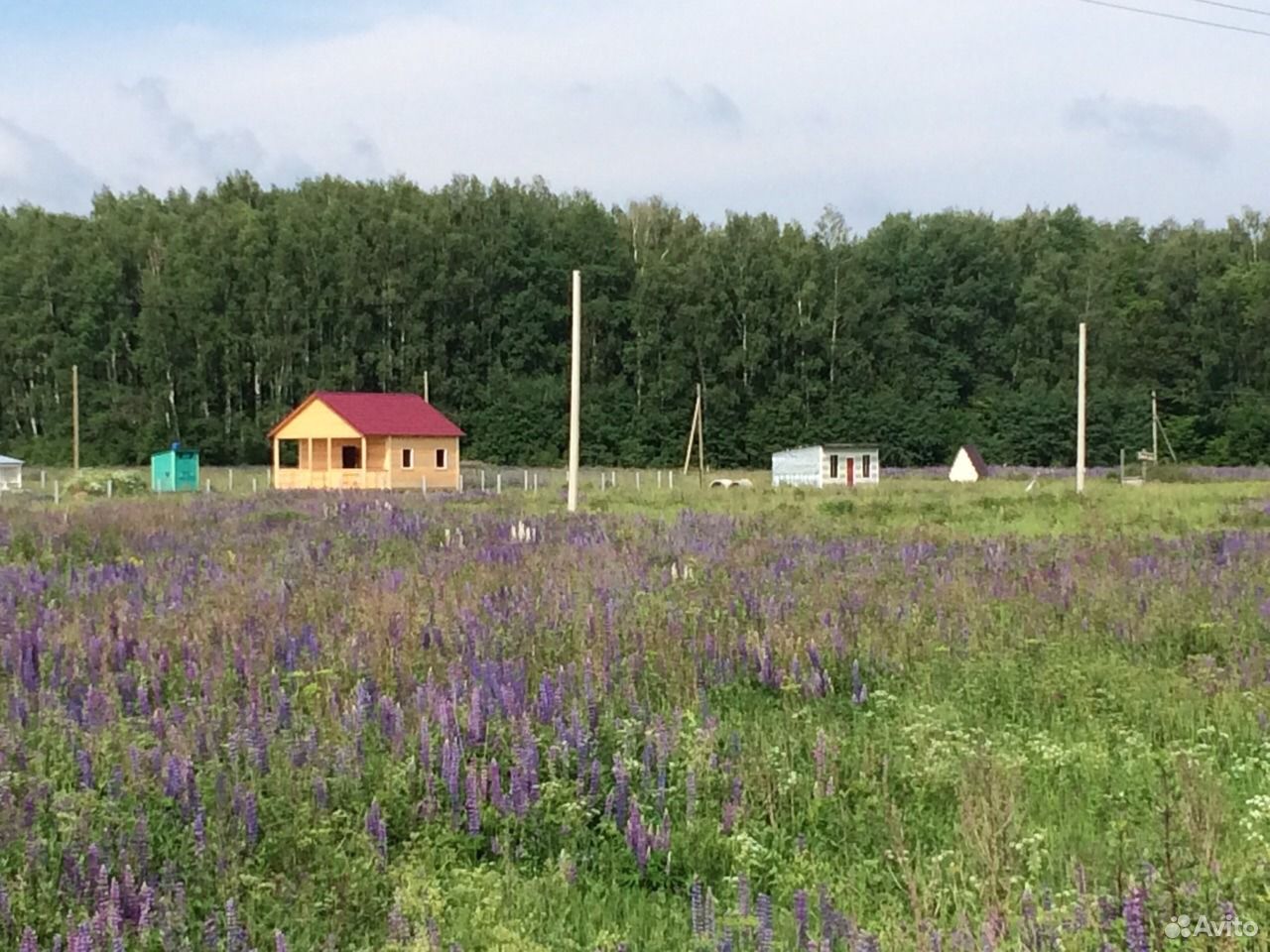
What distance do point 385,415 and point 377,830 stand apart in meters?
42.1

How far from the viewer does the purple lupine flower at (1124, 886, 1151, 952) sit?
3100 millimetres

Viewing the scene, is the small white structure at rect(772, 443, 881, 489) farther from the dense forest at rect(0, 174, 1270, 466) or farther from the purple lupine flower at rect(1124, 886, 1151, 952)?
the purple lupine flower at rect(1124, 886, 1151, 952)

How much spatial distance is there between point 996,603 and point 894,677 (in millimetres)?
2312

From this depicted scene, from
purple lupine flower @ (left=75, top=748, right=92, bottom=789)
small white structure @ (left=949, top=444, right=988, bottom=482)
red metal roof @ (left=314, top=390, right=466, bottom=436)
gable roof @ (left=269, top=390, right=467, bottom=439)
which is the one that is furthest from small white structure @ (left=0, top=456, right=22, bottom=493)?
purple lupine flower @ (left=75, top=748, right=92, bottom=789)

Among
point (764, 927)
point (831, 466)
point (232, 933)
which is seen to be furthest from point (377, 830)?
point (831, 466)

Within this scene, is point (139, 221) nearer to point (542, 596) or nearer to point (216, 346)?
point (216, 346)

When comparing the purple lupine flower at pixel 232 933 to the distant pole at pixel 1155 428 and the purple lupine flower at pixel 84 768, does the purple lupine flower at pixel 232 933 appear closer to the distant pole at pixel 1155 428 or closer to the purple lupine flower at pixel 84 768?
the purple lupine flower at pixel 84 768

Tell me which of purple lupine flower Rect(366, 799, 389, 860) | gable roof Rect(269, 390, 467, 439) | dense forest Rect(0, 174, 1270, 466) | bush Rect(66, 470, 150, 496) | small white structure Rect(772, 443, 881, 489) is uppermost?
dense forest Rect(0, 174, 1270, 466)

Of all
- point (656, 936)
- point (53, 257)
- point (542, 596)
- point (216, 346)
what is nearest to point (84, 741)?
point (656, 936)

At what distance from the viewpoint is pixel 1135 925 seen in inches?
123

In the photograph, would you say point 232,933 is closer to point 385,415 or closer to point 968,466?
point 385,415

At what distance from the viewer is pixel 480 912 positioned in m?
3.73

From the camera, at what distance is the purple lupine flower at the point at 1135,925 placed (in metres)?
3.10

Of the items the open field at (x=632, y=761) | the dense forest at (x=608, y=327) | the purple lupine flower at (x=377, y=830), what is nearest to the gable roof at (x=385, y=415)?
the dense forest at (x=608, y=327)
